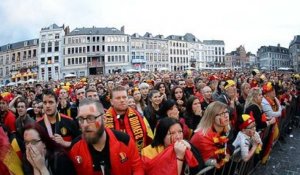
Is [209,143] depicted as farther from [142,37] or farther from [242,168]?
[142,37]

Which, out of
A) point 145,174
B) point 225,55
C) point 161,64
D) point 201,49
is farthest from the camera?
point 225,55

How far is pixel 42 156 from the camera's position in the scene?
3059 millimetres

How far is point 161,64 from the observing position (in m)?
96.8

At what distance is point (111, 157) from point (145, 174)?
2.14 feet

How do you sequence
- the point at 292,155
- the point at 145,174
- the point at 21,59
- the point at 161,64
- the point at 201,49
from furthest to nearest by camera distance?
the point at 201,49, the point at 161,64, the point at 21,59, the point at 292,155, the point at 145,174

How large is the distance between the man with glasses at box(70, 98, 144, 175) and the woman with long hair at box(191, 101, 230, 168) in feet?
4.20

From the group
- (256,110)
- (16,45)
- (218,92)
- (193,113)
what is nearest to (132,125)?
(193,113)

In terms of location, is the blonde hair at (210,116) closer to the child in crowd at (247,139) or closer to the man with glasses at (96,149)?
the child in crowd at (247,139)

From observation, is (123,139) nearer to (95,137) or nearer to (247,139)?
(95,137)

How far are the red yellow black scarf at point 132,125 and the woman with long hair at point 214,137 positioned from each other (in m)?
0.72

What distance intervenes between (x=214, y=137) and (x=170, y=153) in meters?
1.06

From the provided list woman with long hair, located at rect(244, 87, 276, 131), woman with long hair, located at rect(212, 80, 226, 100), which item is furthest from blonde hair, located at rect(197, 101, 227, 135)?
woman with long hair, located at rect(212, 80, 226, 100)

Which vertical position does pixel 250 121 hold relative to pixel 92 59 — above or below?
below

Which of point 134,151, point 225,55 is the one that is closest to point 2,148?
point 134,151
